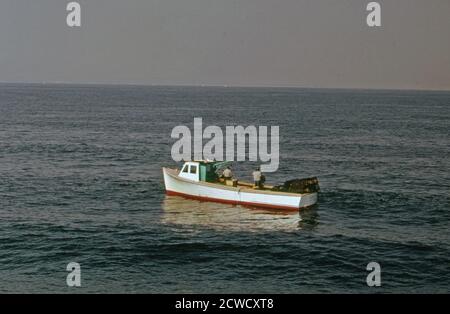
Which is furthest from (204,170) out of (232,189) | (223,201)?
(232,189)

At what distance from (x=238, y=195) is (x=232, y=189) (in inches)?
26.6

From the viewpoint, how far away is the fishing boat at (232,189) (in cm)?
4184

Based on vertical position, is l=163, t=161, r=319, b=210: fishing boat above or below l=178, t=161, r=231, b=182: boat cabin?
below

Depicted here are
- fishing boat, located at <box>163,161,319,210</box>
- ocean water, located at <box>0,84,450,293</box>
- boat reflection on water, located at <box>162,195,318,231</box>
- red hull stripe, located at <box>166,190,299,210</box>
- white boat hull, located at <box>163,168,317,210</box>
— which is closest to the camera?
ocean water, located at <box>0,84,450,293</box>

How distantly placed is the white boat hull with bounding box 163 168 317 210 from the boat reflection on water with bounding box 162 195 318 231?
465 millimetres

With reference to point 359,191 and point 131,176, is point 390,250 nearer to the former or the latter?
point 359,191

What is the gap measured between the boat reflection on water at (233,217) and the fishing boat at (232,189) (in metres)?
0.55

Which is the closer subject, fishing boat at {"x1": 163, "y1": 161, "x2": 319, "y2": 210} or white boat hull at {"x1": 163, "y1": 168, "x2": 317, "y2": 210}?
white boat hull at {"x1": 163, "y1": 168, "x2": 317, "y2": 210}

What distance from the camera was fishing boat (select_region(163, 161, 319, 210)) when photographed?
41.8 meters

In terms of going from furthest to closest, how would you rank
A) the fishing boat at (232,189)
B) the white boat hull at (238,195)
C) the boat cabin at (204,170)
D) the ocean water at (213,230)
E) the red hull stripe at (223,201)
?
the boat cabin at (204,170), the red hull stripe at (223,201), the fishing boat at (232,189), the white boat hull at (238,195), the ocean water at (213,230)

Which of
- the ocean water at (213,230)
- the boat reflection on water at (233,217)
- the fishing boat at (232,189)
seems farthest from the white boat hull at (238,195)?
the ocean water at (213,230)

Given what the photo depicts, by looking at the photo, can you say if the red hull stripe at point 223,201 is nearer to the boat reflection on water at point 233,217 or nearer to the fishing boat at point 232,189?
the fishing boat at point 232,189

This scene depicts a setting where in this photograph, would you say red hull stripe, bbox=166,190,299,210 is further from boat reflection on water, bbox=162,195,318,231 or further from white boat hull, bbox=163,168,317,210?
boat reflection on water, bbox=162,195,318,231

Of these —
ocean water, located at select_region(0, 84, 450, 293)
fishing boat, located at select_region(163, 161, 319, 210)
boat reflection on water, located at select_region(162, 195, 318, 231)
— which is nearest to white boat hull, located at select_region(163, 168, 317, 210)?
fishing boat, located at select_region(163, 161, 319, 210)
